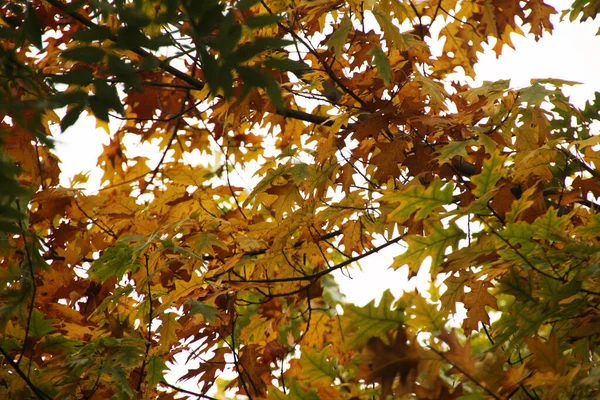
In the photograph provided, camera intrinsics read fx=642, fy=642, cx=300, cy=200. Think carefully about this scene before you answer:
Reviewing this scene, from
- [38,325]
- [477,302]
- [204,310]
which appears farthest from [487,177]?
[38,325]

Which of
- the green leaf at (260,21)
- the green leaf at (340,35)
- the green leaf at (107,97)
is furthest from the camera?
the green leaf at (340,35)

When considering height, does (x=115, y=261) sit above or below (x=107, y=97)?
above

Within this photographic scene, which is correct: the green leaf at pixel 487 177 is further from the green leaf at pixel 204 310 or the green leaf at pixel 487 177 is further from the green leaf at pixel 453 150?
the green leaf at pixel 204 310

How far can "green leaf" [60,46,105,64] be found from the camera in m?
1.11

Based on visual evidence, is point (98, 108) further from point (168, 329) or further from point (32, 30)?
point (168, 329)

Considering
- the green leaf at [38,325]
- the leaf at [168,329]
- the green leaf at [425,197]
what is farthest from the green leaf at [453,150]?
the green leaf at [38,325]

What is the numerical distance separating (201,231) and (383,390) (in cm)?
137

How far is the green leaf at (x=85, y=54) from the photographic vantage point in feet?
3.66

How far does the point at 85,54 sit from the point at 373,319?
2.44ft

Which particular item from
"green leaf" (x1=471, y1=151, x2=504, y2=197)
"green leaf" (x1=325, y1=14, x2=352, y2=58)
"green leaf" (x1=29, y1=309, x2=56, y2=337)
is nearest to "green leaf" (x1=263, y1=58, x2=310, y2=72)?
"green leaf" (x1=471, y1=151, x2=504, y2=197)

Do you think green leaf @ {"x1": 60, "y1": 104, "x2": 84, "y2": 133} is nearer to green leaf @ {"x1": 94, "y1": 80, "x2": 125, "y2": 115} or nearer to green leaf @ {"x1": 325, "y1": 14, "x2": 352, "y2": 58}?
green leaf @ {"x1": 94, "y1": 80, "x2": 125, "y2": 115}

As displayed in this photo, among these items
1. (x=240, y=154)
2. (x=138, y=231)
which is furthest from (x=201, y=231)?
(x=240, y=154)

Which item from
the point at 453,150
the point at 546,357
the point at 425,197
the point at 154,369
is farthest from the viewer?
the point at 154,369

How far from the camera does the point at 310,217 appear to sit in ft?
7.64
